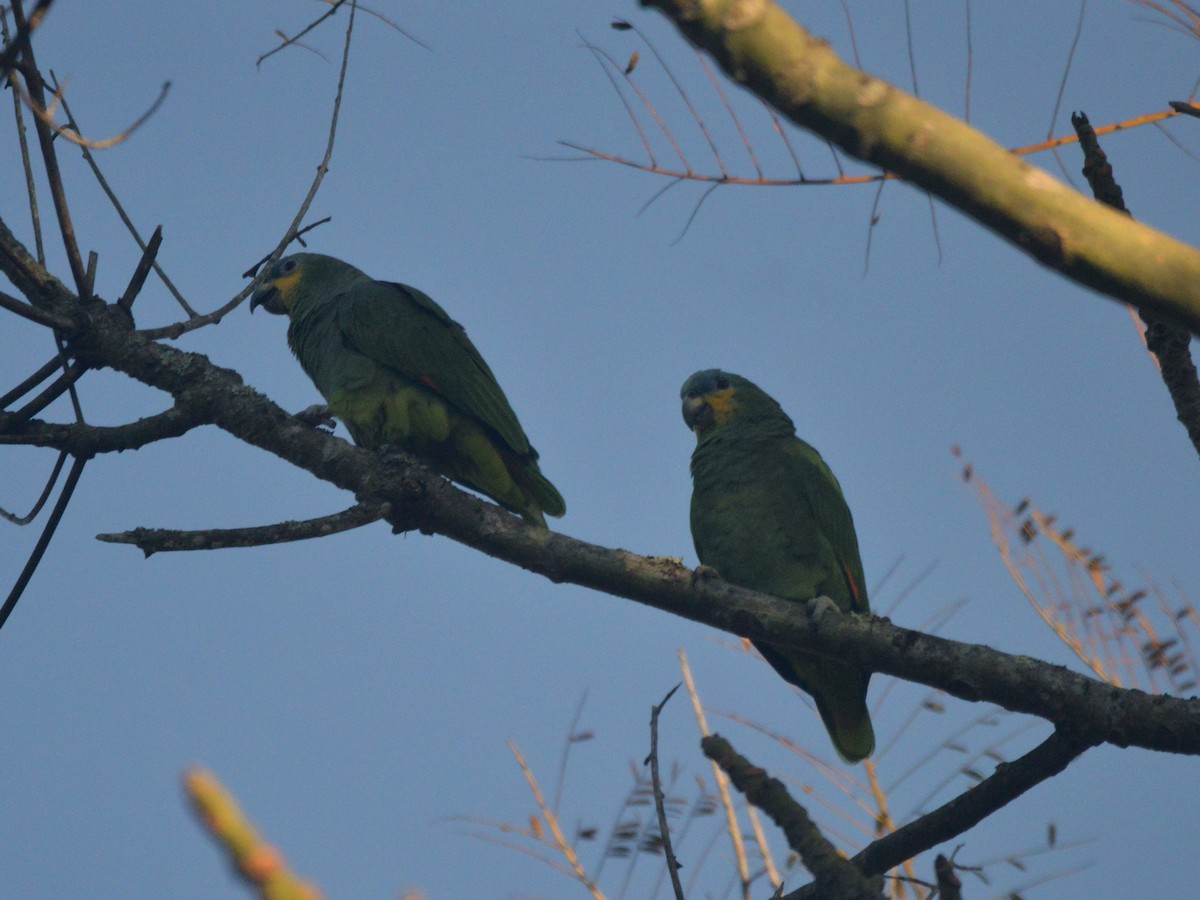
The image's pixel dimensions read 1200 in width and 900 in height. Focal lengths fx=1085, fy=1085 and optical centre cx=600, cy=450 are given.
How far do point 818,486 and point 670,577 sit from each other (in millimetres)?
1687

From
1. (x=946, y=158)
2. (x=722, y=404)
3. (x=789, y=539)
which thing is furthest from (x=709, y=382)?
(x=946, y=158)

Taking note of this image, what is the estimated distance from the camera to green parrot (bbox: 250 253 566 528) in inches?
203

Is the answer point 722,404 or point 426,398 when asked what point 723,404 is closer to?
point 722,404

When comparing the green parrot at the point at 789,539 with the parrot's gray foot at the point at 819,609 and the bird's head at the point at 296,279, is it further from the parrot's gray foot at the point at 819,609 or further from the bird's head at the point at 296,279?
the bird's head at the point at 296,279

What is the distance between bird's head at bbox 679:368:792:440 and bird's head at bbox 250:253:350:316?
2113 mm

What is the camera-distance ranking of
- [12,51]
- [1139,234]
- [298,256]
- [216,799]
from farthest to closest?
1. [298,256]
2. [12,51]
3. [1139,234]
4. [216,799]

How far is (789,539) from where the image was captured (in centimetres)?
497

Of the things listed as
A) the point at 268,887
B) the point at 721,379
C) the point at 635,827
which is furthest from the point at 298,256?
the point at 268,887

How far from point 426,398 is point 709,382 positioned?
1653mm

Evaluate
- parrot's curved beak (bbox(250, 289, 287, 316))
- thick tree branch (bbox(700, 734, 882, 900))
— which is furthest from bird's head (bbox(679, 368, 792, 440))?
thick tree branch (bbox(700, 734, 882, 900))

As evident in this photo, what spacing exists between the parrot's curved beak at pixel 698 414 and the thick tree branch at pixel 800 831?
3.47 metres

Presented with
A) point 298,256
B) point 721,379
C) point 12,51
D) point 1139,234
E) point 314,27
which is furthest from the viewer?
point 298,256

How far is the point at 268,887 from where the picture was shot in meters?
0.76

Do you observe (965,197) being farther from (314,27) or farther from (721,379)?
(721,379)
